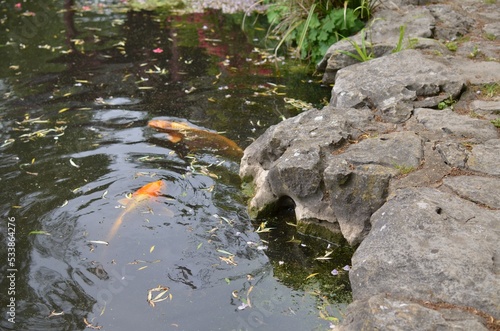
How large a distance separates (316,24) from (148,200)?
313 centimetres

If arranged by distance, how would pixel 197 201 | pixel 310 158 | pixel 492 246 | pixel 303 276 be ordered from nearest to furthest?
pixel 492 246, pixel 303 276, pixel 310 158, pixel 197 201

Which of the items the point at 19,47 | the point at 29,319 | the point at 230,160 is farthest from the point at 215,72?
the point at 29,319

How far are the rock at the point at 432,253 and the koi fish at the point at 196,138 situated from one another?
78.2 inches

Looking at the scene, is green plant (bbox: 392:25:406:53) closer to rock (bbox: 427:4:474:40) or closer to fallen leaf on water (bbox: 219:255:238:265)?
rock (bbox: 427:4:474:40)

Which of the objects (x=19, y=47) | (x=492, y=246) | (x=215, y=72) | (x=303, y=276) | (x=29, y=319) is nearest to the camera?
(x=492, y=246)

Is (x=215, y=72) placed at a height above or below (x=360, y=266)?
below

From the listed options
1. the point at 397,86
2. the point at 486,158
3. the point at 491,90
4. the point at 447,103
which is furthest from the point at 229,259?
the point at 491,90

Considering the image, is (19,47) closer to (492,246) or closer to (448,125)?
(448,125)

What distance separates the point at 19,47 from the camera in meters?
7.59

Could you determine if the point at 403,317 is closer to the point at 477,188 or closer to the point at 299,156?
the point at 477,188

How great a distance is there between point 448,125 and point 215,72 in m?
3.19

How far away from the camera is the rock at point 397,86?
15.6 feet

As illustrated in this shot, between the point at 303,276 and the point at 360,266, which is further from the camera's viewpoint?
the point at 303,276

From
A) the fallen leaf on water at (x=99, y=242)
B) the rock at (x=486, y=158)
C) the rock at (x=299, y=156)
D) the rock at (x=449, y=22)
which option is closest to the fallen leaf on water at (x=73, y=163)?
the fallen leaf on water at (x=99, y=242)
